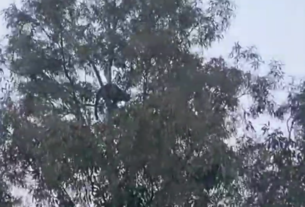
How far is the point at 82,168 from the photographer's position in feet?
47.0

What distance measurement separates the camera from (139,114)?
14195 mm

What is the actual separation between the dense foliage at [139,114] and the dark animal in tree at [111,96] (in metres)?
0.14

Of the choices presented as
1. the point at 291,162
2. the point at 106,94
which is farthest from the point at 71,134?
the point at 291,162

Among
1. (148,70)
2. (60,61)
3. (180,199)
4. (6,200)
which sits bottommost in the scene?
(180,199)

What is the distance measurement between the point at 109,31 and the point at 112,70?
66 centimetres

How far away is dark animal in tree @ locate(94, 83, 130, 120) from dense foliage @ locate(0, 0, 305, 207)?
136mm

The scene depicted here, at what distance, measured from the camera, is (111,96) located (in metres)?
15.6

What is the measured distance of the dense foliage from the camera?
14289mm

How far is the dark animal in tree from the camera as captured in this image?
15359mm

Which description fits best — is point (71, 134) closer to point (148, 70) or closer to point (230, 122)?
point (148, 70)

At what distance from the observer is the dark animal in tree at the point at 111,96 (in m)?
15.4

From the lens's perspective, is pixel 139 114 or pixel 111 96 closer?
pixel 139 114

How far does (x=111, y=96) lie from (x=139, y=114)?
1.48 metres

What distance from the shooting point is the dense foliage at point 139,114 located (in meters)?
14.3
